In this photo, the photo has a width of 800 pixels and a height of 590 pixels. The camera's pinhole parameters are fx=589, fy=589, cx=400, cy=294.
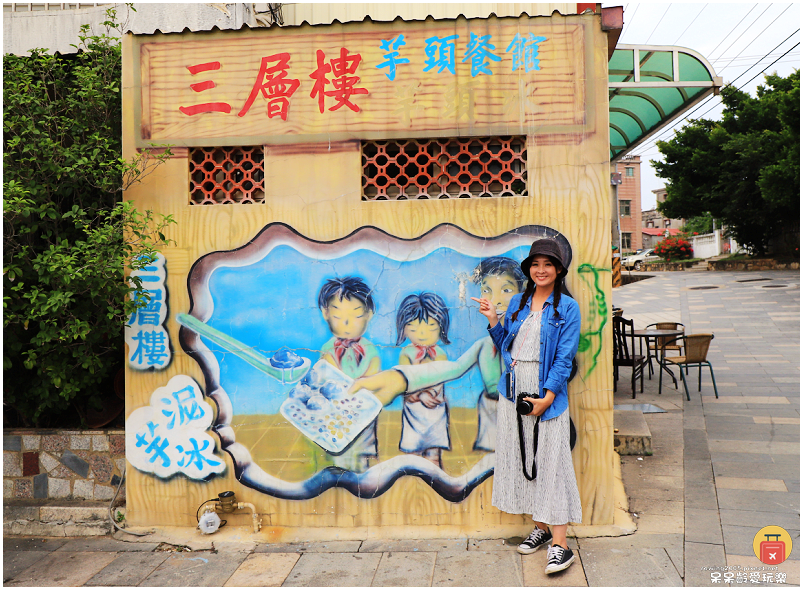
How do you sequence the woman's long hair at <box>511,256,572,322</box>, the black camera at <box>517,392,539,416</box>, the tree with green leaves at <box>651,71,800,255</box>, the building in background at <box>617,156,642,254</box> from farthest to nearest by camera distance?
the building in background at <box>617,156,642,254</box> → the tree with green leaves at <box>651,71,800,255</box> → the woman's long hair at <box>511,256,572,322</box> → the black camera at <box>517,392,539,416</box>

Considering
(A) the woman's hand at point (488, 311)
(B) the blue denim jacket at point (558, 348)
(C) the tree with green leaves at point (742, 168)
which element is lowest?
(B) the blue denim jacket at point (558, 348)

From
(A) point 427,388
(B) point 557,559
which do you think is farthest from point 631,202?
(B) point 557,559

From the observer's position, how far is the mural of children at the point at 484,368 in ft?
13.5

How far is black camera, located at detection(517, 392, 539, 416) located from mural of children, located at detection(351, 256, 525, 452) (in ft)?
1.52

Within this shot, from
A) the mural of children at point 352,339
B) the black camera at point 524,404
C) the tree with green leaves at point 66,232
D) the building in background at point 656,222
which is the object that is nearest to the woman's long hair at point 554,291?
the black camera at point 524,404

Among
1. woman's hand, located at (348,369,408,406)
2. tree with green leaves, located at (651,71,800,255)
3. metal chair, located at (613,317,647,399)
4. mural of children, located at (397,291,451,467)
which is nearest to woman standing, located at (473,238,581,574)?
mural of children, located at (397,291,451,467)

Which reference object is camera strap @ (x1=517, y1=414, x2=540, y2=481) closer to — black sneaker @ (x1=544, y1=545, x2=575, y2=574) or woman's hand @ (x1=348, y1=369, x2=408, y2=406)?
black sneaker @ (x1=544, y1=545, x2=575, y2=574)

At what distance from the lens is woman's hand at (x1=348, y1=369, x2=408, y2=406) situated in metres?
4.18

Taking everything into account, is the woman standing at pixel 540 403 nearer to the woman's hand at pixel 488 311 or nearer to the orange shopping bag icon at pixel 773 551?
the woman's hand at pixel 488 311

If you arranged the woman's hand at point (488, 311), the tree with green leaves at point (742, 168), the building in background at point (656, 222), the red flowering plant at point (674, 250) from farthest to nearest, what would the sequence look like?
the building in background at point (656, 222)
the red flowering plant at point (674, 250)
the tree with green leaves at point (742, 168)
the woman's hand at point (488, 311)

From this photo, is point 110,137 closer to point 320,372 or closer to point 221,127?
point 221,127

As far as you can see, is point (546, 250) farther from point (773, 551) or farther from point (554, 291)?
point (773, 551)

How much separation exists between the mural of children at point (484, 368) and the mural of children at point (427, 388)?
0.21ft

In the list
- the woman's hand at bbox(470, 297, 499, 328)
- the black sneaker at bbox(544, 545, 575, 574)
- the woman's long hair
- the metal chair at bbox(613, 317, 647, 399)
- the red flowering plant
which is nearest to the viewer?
the black sneaker at bbox(544, 545, 575, 574)
